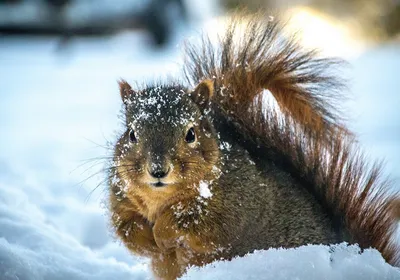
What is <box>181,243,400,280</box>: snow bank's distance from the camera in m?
1.64

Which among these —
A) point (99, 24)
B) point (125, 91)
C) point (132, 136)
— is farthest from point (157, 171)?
point (99, 24)

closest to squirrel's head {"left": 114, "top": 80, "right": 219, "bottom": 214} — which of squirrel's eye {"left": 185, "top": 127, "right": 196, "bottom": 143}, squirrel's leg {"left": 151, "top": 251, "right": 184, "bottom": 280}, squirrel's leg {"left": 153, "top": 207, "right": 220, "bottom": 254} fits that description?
squirrel's eye {"left": 185, "top": 127, "right": 196, "bottom": 143}

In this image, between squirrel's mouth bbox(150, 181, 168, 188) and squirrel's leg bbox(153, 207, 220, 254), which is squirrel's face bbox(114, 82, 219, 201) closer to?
squirrel's mouth bbox(150, 181, 168, 188)

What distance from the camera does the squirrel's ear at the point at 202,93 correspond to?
218 centimetres

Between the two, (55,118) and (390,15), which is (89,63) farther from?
(390,15)

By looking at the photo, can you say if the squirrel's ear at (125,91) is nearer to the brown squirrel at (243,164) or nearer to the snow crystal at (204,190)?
the brown squirrel at (243,164)

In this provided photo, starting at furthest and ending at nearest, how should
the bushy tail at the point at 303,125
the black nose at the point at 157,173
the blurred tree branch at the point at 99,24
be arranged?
1. the blurred tree branch at the point at 99,24
2. the bushy tail at the point at 303,125
3. the black nose at the point at 157,173

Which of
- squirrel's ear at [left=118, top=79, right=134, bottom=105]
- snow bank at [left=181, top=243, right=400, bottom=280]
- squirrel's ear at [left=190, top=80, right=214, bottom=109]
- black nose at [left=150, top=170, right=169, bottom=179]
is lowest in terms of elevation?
snow bank at [left=181, top=243, right=400, bottom=280]

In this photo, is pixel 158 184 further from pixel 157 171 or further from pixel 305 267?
pixel 305 267

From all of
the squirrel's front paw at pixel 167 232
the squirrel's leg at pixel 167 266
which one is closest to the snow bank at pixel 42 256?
the squirrel's leg at pixel 167 266

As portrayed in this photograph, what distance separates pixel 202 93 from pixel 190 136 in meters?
0.19

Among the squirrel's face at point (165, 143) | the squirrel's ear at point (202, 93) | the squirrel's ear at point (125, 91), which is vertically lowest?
the squirrel's face at point (165, 143)

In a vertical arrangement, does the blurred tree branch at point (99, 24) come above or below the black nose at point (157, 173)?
above

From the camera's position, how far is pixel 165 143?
1987 millimetres
